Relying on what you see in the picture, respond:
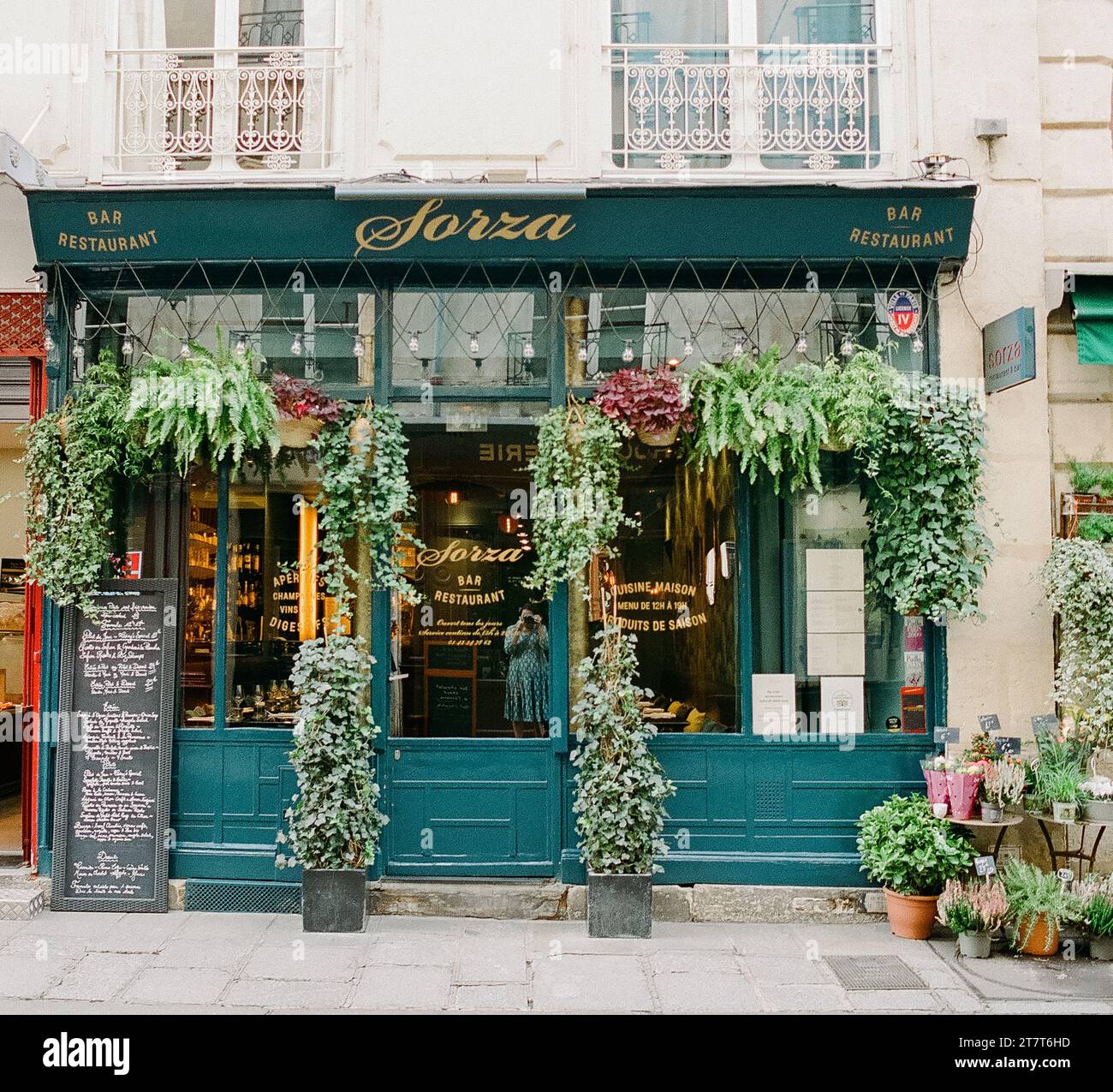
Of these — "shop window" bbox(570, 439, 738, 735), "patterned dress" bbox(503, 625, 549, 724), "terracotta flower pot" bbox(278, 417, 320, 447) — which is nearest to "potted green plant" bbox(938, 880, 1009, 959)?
"shop window" bbox(570, 439, 738, 735)

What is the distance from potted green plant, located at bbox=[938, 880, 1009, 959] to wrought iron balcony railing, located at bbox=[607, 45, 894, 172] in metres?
5.25

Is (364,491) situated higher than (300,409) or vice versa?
(300,409)

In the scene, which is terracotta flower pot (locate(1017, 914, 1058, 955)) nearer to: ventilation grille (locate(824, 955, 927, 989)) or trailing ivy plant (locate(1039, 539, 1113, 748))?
ventilation grille (locate(824, 955, 927, 989))

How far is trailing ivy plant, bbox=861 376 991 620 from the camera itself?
7.05 m

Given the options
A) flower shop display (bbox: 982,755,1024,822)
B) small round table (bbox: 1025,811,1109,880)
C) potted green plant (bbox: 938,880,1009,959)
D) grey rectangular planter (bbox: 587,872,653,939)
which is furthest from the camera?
grey rectangular planter (bbox: 587,872,653,939)

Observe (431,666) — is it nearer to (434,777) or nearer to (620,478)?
(434,777)

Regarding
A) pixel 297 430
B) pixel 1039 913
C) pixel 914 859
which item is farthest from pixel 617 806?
pixel 297 430

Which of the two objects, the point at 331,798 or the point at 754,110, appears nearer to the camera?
the point at 331,798

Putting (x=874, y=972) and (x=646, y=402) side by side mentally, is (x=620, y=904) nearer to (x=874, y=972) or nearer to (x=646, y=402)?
(x=874, y=972)

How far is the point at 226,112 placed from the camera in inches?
309

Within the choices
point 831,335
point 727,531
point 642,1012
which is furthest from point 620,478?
point 642,1012

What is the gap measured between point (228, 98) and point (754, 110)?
13.3 feet

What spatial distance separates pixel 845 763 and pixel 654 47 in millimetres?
5554

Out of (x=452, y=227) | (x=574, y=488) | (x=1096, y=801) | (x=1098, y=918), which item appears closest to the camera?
(x=1098, y=918)
